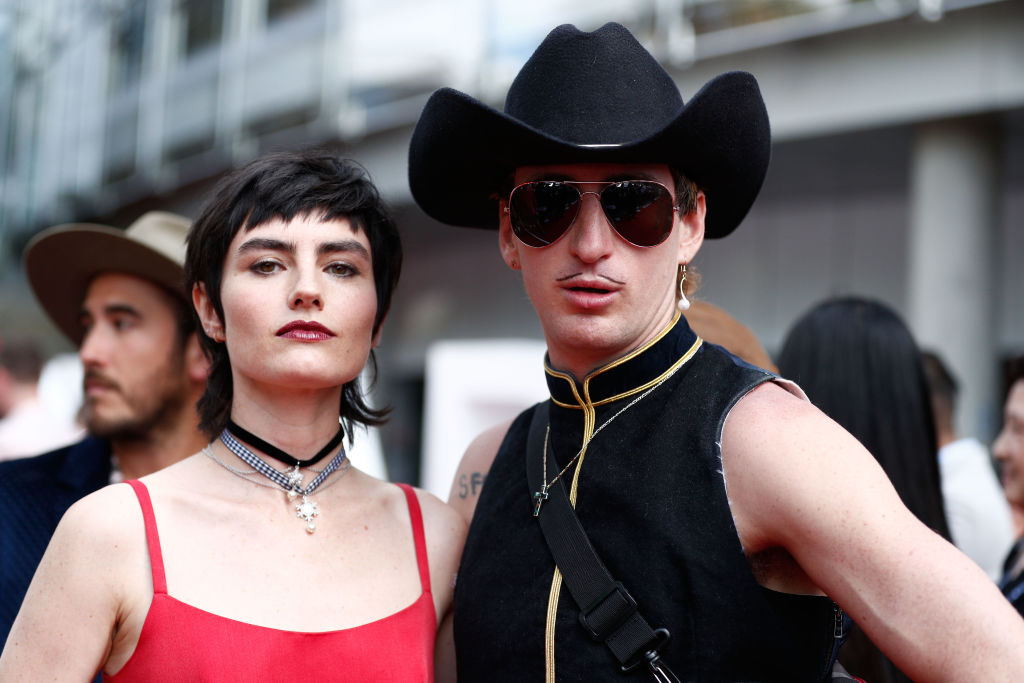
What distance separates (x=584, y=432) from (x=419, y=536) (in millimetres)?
500

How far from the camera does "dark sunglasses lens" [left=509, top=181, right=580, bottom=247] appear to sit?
2152 mm

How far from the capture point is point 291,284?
2.31 m

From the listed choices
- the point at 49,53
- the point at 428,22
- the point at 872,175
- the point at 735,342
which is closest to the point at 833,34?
the point at 872,175

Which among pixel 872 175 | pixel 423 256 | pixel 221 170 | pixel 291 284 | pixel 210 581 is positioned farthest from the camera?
pixel 423 256

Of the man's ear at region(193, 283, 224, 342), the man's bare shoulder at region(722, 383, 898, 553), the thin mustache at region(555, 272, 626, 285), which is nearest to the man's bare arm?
the man's bare shoulder at region(722, 383, 898, 553)

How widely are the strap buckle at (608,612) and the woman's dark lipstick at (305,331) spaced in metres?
0.83

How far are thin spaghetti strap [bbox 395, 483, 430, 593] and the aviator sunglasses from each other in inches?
29.1

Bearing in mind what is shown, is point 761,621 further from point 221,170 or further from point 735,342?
point 221,170

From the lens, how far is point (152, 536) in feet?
6.89

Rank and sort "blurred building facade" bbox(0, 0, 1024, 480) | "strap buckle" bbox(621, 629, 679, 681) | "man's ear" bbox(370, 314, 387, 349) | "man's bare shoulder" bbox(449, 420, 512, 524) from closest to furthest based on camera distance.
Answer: "strap buckle" bbox(621, 629, 679, 681)
"man's ear" bbox(370, 314, 387, 349)
"man's bare shoulder" bbox(449, 420, 512, 524)
"blurred building facade" bbox(0, 0, 1024, 480)

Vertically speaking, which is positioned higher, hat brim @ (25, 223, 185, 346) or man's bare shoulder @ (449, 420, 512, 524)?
hat brim @ (25, 223, 185, 346)

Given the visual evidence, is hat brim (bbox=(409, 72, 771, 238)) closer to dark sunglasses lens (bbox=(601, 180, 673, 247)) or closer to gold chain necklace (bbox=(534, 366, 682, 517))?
dark sunglasses lens (bbox=(601, 180, 673, 247))

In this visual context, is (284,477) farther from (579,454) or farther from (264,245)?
(579,454)

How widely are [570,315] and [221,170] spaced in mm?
10456
